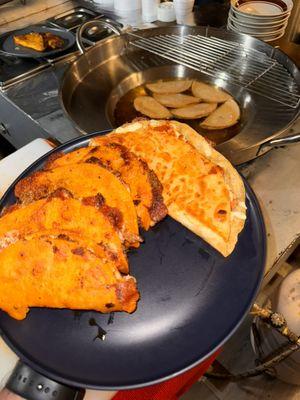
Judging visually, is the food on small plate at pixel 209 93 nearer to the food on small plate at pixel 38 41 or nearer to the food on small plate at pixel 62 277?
the food on small plate at pixel 38 41

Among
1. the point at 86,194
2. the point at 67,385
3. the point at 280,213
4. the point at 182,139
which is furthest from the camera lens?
the point at 280,213

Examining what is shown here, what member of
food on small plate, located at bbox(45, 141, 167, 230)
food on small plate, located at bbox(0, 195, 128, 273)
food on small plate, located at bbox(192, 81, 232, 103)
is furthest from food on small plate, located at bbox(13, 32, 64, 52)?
food on small plate, located at bbox(0, 195, 128, 273)

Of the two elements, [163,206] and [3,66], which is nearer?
[163,206]

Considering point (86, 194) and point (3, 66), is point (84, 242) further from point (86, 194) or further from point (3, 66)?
point (3, 66)

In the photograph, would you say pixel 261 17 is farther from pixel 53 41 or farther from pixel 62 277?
pixel 62 277

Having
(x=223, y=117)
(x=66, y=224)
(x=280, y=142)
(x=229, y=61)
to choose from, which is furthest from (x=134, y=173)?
(x=229, y=61)

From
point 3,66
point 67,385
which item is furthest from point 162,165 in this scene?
point 3,66
